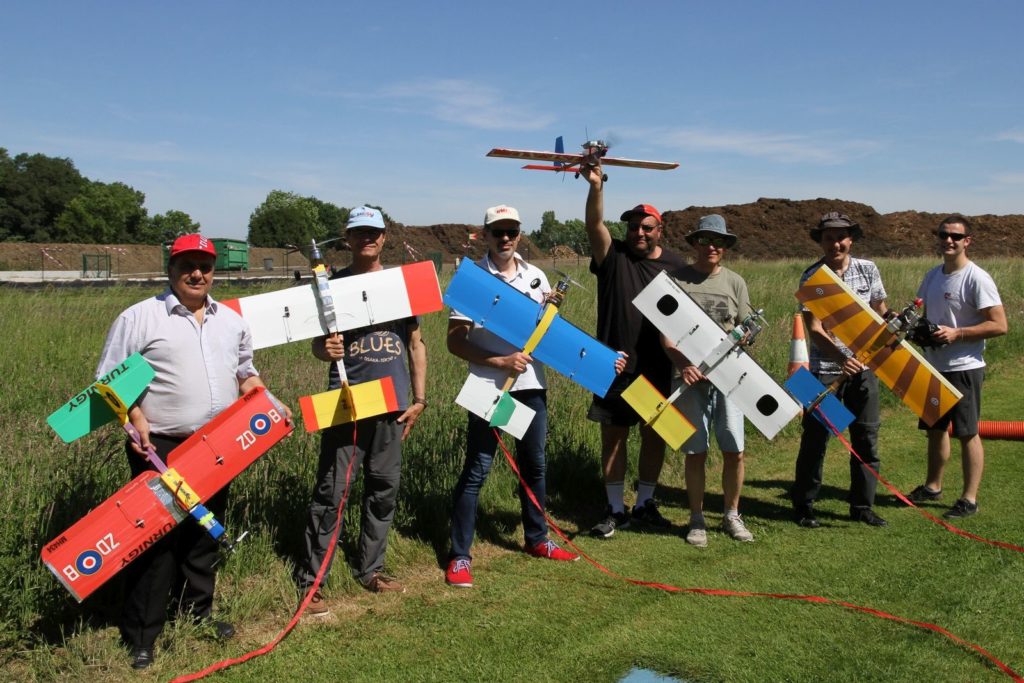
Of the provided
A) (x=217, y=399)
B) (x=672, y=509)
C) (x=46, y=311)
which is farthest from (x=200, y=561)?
(x=46, y=311)

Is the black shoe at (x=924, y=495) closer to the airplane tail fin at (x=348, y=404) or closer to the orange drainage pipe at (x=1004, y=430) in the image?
the orange drainage pipe at (x=1004, y=430)

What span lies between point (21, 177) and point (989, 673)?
94852 mm

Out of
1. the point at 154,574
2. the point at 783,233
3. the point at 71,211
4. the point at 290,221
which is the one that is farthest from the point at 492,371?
the point at 290,221

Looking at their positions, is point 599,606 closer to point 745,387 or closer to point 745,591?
point 745,591

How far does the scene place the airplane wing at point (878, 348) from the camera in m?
5.27

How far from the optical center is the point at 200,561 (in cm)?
387

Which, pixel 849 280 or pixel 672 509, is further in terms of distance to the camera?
pixel 672 509

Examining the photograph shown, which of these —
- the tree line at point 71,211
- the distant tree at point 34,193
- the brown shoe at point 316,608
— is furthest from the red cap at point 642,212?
the distant tree at point 34,193

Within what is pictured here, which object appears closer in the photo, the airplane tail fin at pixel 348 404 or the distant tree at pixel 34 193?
the airplane tail fin at pixel 348 404

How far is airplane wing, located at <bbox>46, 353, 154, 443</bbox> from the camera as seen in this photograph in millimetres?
3316

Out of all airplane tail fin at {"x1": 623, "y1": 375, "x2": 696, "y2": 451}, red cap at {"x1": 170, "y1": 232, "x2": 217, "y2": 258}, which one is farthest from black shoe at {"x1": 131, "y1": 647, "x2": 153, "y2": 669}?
airplane tail fin at {"x1": 623, "y1": 375, "x2": 696, "y2": 451}

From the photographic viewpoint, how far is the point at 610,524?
559 centimetres

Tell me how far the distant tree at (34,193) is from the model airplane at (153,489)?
284 feet

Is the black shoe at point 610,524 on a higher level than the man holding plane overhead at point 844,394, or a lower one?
lower
